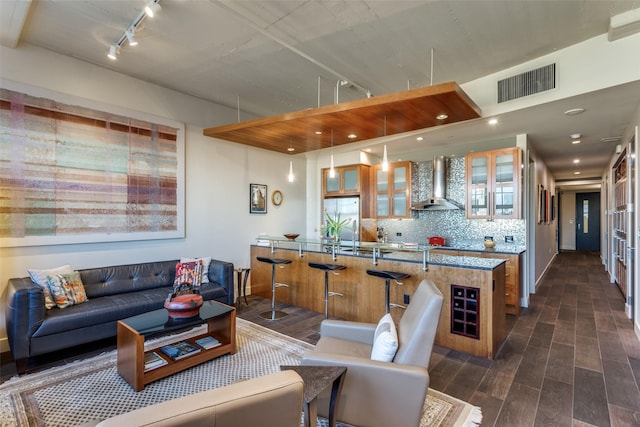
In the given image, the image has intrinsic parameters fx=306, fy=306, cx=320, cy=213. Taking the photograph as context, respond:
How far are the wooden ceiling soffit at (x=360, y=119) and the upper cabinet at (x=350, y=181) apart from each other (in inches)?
54.4

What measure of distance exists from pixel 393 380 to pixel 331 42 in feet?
10.1

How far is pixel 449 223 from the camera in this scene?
5.70m

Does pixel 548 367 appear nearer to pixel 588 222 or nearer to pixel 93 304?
pixel 93 304

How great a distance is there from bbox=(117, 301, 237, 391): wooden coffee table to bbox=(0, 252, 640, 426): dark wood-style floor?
771mm

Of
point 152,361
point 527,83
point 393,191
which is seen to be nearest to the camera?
point 152,361

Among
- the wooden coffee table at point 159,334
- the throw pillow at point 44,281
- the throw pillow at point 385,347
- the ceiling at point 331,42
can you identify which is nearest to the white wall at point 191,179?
the ceiling at point 331,42

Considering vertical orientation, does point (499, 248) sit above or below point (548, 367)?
above

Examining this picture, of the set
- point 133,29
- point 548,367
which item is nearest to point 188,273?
point 133,29

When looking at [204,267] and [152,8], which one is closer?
[152,8]

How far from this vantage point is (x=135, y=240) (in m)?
4.12

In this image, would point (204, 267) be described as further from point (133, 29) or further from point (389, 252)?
point (133, 29)

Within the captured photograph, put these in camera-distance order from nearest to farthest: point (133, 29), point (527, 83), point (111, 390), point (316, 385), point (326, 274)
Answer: point (316, 385) < point (111, 390) < point (133, 29) < point (527, 83) < point (326, 274)

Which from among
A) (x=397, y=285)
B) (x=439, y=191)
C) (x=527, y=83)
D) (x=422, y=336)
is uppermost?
(x=527, y=83)

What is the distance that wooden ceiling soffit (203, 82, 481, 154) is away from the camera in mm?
3082
